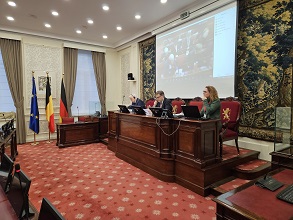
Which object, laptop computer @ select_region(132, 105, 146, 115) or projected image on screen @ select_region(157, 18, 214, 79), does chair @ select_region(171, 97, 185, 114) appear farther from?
laptop computer @ select_region(132, 105, 146, 115)

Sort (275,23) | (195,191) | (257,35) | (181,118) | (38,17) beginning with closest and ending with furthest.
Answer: (195,191), (181,118), (275,23), (257,35), (38,17)

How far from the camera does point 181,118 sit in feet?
10.1

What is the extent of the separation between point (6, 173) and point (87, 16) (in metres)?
4.71

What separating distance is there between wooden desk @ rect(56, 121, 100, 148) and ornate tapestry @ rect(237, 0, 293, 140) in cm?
425

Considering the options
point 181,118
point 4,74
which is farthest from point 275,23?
point 4,74

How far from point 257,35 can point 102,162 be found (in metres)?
4.11

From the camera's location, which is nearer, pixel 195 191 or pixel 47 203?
pixel 47 203

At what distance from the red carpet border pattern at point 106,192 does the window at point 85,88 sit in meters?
2.99

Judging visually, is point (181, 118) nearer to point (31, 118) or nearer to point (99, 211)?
point (99, 211)

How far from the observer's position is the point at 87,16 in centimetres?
512

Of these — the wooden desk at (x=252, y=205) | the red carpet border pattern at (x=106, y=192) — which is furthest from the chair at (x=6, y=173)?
the wooden desk at (x=252, y=205)

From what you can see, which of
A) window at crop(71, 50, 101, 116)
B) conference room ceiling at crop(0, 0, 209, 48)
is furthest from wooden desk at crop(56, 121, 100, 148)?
conference room ceiling at crop(0, 0, 209, 48)

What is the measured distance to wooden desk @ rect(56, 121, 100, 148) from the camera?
17.7ft

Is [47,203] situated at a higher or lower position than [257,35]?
lower
